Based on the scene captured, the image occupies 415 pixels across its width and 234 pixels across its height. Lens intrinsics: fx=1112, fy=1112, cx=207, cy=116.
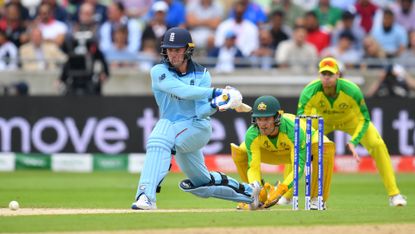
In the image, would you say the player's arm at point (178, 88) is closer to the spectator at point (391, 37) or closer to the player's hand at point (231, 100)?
the player's hand at point (231, 100)

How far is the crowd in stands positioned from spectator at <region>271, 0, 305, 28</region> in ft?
0.13

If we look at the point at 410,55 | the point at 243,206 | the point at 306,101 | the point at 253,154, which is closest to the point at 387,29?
the point at 410,55

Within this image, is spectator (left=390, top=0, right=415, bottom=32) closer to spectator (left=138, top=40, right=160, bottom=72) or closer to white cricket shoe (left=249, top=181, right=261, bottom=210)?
spectator (left=138, top=40, right=160, bottom=72)

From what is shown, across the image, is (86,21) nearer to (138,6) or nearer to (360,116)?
(138,6)

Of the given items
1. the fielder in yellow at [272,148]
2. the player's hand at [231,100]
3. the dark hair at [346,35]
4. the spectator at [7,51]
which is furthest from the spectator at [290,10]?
the player's hand at [231,100]

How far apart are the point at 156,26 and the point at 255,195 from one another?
923cm

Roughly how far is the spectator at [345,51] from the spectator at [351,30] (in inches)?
5.5

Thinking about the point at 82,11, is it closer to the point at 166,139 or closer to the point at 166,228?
the point at 166,139

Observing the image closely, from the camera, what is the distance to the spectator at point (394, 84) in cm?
1834

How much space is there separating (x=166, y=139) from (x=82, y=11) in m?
9.49

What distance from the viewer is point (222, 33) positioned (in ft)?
62.8

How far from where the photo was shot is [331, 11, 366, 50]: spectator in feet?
63.0

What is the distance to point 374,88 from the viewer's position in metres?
18.6

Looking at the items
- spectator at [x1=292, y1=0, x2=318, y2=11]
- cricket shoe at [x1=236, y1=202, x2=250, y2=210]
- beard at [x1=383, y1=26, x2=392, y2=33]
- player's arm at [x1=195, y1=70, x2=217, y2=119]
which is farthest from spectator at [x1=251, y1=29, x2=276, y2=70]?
player's arm at [x1=195, y1=70, x2=217, y2=119]
